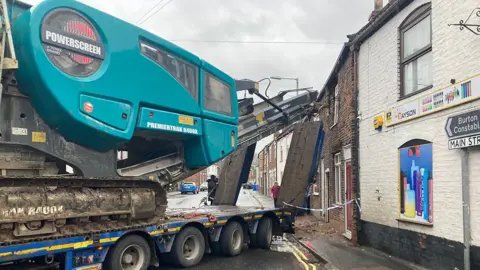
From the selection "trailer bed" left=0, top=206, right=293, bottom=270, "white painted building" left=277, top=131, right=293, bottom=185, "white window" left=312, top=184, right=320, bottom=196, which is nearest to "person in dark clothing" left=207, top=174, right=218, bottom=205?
"trailer bed" left=0, top=206, right=293, bottom=270

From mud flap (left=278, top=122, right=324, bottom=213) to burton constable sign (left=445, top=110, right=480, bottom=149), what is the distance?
576cm

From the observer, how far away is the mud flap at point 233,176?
45.8 feet

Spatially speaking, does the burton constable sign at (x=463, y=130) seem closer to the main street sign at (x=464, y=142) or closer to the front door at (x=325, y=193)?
the main street sign at (x=464, y=142)

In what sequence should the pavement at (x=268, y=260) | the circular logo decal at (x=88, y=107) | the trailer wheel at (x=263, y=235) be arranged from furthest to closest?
the trailer wheel at (x=263, y=235)
the pavement at (x=268, y=260)
the circular logo decal at (x=88, y=107)

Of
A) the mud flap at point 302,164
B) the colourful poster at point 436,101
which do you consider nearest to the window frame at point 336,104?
the mud flap at point 302,164

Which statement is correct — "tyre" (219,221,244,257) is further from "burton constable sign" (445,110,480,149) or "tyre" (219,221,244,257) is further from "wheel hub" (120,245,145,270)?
"burton constable sign" (445,110,480,149)

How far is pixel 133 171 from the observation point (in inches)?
326

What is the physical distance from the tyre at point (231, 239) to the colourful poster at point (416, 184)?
12.3 ft

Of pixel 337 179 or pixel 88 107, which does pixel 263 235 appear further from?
pixel 88 107

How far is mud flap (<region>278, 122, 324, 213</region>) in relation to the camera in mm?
13391

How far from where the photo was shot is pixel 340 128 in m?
14.8

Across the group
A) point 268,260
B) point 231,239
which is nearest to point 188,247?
point 231,239

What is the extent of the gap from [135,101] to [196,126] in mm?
1683

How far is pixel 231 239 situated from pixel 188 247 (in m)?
1.41
